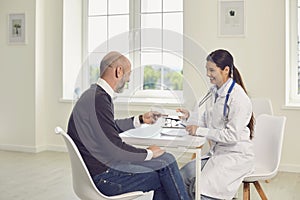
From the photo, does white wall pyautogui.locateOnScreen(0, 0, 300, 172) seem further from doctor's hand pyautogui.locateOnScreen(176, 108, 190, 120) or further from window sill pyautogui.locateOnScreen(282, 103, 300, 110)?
doctor's hand pyautogui.locateOnScreen(176, 108, 190, 120)

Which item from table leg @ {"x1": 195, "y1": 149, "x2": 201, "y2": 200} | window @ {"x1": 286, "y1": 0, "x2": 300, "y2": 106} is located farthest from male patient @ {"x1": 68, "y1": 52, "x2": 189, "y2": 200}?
window @ {"x1": 286, "y1": 0, "x2": 300, "y2": 106}

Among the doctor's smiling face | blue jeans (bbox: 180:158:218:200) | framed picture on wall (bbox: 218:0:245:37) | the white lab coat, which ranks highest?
framed picture on wall (bbox: 218:0:245:37)

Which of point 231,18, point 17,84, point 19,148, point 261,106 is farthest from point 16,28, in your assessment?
point 261,106

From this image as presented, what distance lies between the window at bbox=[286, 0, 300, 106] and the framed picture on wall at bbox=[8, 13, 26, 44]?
326 cm

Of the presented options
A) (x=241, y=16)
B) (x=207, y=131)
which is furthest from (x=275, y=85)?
(x=207, y=131)

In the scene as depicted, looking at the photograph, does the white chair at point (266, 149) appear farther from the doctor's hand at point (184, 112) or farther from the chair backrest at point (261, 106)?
the chair backrest at point (261, 106)

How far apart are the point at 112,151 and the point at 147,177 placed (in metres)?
0.29

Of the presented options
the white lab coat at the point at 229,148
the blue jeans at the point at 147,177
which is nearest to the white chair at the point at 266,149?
the white lab coat at the point at 229,148

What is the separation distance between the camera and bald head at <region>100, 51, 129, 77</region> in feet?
6.89

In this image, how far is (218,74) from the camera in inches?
99.7

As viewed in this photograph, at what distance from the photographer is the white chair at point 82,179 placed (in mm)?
1944

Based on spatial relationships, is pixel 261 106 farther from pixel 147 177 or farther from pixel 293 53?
pixel 147 177

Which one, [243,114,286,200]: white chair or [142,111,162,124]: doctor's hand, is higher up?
[142,111,162,124]: doctor's hand

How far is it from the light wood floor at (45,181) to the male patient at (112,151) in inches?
54.1
